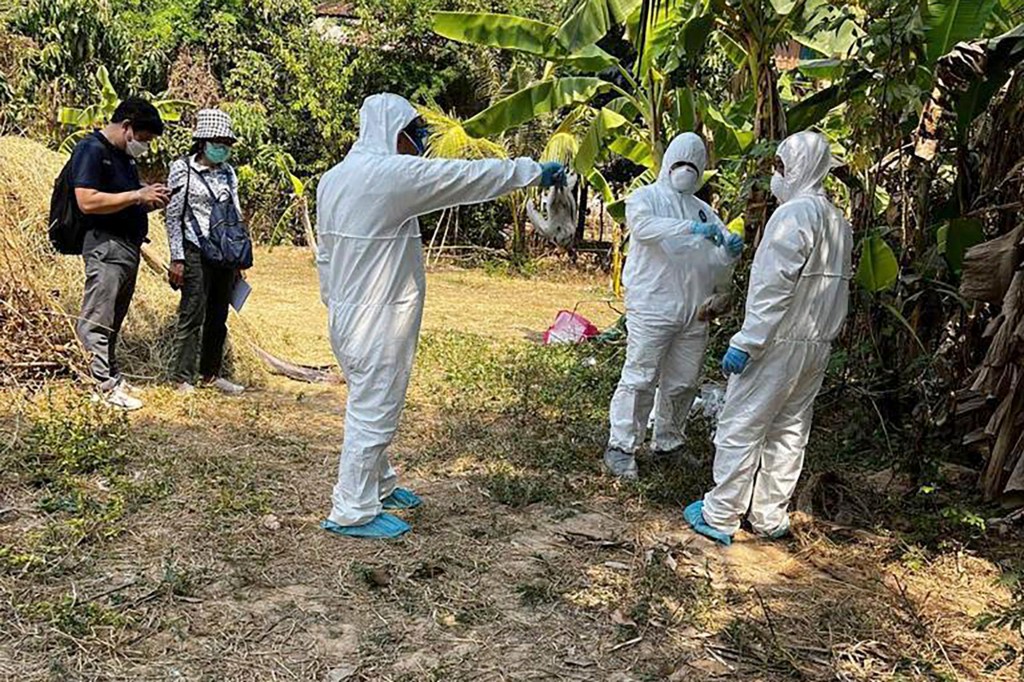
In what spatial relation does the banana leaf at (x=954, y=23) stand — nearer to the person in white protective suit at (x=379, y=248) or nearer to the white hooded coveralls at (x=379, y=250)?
the person in white protective suit at (x=379, y=248)

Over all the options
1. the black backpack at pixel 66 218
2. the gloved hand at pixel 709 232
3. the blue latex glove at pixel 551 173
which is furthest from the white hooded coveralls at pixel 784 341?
the black backpack at pixel 66 218

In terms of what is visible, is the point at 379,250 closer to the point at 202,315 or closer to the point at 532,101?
the point at 202,315

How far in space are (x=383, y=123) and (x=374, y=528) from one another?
1.72 meters

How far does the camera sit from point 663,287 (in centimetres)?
473

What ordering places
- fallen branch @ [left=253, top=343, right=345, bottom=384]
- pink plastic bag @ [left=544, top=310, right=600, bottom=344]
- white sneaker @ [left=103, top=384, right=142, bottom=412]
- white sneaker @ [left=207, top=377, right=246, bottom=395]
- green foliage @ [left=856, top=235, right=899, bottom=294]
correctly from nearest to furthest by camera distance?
green foliage @ [left=856, top=235, right=899, bottom=294] < white sneaker @ [left=103, top=384, right=142, bottom=412] < white sneaker @ [left=207, top=377, right=246, bottom=395] < fallen branch @ [left=253, top=343, right=345, bottom=384] < pink plastic bag @ [left=544, top=310, right=600, bottom=344]

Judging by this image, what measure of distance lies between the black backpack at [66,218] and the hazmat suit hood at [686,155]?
129 inches

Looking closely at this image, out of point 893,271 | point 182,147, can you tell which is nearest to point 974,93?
point 893,271

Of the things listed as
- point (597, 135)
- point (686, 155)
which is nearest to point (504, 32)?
point (597, 135)

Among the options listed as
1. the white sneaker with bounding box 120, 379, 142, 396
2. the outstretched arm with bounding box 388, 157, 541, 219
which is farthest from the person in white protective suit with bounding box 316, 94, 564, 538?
the white sneaker with bounding box 120, 379, 142, 396

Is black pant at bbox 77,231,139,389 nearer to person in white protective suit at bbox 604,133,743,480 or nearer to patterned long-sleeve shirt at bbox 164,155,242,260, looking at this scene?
patterned long-sleeve shirt at bbox 164,155,242,260

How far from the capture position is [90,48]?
13.8 m

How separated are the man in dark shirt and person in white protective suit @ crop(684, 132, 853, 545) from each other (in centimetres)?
338

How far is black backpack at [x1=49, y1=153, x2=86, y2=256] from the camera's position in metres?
5.20

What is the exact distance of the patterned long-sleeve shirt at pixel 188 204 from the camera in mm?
5625
